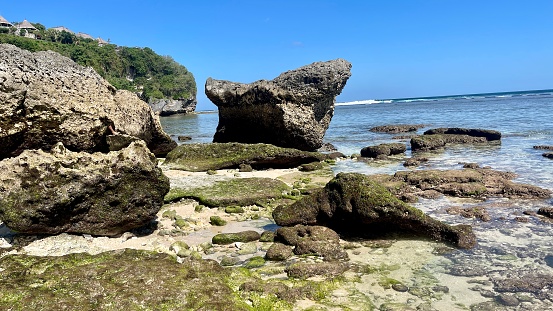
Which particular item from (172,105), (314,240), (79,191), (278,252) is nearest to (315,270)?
(278,252)

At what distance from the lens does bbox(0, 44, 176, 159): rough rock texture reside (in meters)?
10.3

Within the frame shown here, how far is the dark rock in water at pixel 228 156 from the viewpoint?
51.5 ft

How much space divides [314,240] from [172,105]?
93731mm

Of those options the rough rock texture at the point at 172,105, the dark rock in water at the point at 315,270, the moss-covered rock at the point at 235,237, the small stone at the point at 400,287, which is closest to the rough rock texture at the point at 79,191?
the moss-covered rock at the point at 235,237

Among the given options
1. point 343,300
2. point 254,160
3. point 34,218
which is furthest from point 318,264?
point 254,160

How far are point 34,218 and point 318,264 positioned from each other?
5.02 m

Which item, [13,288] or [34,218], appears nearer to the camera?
[13,288]

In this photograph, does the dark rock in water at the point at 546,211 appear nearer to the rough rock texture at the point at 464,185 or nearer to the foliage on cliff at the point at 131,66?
the rough rock texture at the point at 464,185

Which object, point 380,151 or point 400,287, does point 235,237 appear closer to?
point 400,287

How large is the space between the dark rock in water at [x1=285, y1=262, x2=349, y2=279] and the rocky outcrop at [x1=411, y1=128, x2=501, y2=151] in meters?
16.9

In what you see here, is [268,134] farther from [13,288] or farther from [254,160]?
[13,288]

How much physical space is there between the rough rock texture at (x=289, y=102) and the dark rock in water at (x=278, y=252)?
1211 centimetres

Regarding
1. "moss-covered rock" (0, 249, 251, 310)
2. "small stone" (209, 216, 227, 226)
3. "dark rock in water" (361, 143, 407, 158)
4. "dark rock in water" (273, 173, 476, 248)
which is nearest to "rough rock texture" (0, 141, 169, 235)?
"moss-covered rock" (0, 249, 251, 310)

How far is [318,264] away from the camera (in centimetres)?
633
